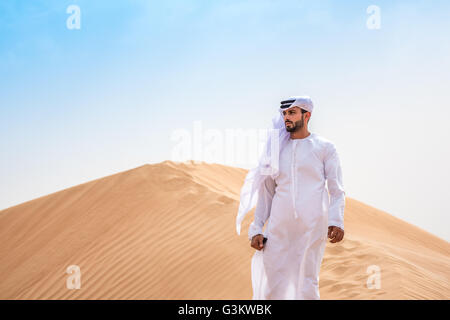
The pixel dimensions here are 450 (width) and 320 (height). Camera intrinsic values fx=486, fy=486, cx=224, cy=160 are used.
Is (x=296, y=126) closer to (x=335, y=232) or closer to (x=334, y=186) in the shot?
(x=334, y=186)

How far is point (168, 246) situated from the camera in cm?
873

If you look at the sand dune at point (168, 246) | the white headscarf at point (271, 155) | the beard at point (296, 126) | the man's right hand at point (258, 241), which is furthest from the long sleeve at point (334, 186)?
the sand dune at point (168, 246)

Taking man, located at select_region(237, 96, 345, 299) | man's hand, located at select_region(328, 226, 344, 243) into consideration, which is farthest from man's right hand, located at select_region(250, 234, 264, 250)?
man's hand, located at select_region(328, 226, 344, 243)

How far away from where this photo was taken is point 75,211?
11750 mm

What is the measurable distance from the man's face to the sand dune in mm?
2671

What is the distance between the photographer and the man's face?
4.22 meters

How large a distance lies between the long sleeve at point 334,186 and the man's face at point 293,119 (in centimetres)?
33

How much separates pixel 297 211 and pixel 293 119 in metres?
0.81

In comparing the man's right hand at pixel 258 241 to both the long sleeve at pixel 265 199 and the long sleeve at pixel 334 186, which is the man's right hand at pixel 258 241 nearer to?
the long sleeve at pixel 265 199

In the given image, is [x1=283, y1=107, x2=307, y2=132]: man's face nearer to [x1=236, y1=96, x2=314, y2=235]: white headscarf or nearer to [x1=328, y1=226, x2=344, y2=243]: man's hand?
[x1=236, y1=96, x2=314, y2=235]: white headscarf

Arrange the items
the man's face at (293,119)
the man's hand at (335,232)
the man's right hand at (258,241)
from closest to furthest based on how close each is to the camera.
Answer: the man's hand at (335,232) < the man's right hand at (258,241) < the man's face at (293,119)

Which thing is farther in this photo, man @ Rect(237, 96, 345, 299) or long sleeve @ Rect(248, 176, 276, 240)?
long sleeve @ Rect(248, 176, 276, 240)

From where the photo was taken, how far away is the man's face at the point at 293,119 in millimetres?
4223
